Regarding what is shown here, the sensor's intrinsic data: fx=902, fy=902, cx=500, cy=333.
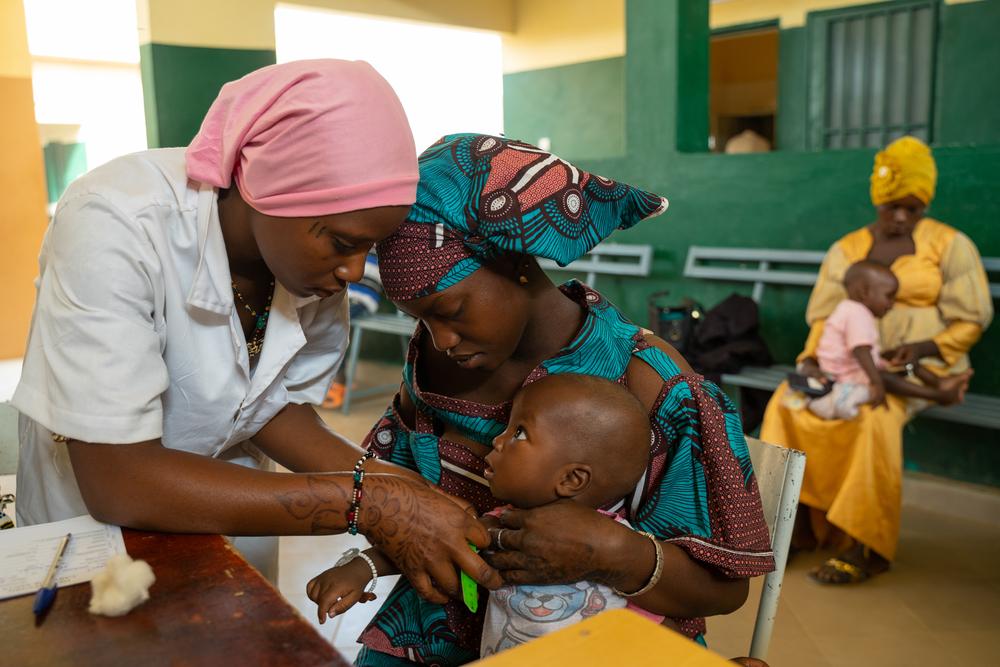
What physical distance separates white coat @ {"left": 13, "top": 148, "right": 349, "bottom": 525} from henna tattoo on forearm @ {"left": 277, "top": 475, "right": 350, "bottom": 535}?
0.81 feet

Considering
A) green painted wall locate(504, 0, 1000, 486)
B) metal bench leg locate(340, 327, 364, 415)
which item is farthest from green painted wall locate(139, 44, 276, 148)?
green painted wall locate(504, 0, 1000, 486)

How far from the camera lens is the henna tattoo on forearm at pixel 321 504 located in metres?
1.51

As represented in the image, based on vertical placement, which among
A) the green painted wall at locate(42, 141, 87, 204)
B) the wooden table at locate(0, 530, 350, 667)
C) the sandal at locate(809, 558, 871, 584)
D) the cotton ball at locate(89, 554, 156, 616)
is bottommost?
the sandal at locate(809, 558, 871, 584)

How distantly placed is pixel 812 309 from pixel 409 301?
3630mm

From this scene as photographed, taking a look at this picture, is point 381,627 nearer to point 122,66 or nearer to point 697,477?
point 697,477

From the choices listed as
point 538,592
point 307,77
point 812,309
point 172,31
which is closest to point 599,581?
point 538,592

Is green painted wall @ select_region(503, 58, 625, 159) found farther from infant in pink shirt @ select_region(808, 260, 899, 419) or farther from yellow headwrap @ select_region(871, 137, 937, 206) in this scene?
infant in pink shirt @ select_region(808, 260, 899, 419)

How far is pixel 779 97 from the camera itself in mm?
9258

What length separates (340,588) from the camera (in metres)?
1.68

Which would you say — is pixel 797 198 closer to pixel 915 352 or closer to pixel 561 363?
pixel 915 352

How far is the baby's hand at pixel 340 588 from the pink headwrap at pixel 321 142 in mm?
692

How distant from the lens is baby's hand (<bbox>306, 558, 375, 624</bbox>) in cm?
165

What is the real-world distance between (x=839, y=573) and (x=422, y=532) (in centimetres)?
314

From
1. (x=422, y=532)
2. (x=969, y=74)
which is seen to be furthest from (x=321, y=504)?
(x=969, y=74)
